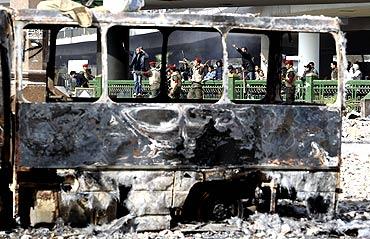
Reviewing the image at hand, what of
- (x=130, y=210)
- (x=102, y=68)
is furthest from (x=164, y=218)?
(x=102, y=68)

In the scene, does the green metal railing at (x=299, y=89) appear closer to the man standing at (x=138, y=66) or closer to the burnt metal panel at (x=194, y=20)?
the man standing at (x=138, y=66)

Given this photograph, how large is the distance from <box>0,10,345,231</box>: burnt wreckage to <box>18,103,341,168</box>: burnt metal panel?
0.01 metres

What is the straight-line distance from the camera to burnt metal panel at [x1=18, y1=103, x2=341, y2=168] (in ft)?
28.5

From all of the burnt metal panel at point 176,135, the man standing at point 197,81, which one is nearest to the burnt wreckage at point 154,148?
the burnt metal panel at point 176,135

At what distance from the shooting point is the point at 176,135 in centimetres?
890

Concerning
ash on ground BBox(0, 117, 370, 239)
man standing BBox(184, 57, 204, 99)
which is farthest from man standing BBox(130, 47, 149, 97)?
ash on ground BBox(0, 117, 370, 239)

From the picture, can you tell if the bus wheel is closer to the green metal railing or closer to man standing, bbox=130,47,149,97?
man standing, bbox=130,47,149,97

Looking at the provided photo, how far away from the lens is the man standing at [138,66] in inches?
669

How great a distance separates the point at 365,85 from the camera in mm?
27344

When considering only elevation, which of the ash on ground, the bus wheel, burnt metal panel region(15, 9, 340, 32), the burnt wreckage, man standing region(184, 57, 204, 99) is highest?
burnt metal panel region(15, 9, 340, 32)

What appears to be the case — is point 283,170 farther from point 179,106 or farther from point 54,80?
point 54,80

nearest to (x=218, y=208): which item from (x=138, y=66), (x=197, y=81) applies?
(x=197, y=81)

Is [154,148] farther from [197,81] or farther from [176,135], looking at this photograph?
[197,81]

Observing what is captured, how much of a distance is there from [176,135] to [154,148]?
28 cm
